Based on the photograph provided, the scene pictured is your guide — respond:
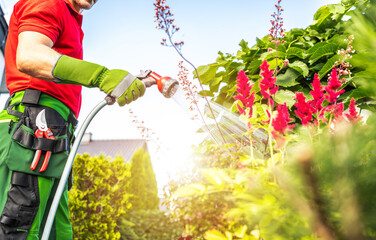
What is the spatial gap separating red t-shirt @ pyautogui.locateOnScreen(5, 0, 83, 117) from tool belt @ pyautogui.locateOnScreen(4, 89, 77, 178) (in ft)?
0.20

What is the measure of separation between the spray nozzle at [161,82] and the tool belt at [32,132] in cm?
52

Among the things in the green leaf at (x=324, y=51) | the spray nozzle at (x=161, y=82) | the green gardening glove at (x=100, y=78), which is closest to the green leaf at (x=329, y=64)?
the green leaf at (x=324, y=51)

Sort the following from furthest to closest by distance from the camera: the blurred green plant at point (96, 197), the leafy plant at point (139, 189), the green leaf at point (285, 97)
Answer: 1. the leafy plant at point (139, 189)
2. the blurred green plant at point (96, 197)
3. the green leaf at point (285, 97)

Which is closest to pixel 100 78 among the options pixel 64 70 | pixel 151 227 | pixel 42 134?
pixel 64 70

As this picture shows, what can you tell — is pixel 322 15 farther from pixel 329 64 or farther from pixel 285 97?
pixel 285 97

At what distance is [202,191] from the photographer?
670 mm

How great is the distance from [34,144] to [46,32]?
58 cm

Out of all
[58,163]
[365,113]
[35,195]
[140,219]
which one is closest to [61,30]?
[58,163]

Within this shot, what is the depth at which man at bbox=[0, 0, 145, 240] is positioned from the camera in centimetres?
135

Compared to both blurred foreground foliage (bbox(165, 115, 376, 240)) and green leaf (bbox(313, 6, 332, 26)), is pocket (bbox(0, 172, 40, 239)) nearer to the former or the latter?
blurred foreground foliage (bbox(165, 115, 376, 240))

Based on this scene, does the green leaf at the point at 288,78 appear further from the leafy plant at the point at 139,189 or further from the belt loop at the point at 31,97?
the leafy plant at the point at 139,189

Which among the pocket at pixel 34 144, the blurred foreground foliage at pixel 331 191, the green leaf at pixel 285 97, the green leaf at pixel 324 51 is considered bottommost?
the blurred foreground foliage at pixel 331 191

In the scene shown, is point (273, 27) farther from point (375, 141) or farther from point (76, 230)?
point (76, 230)

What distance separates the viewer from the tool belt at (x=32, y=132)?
139 centimetres
